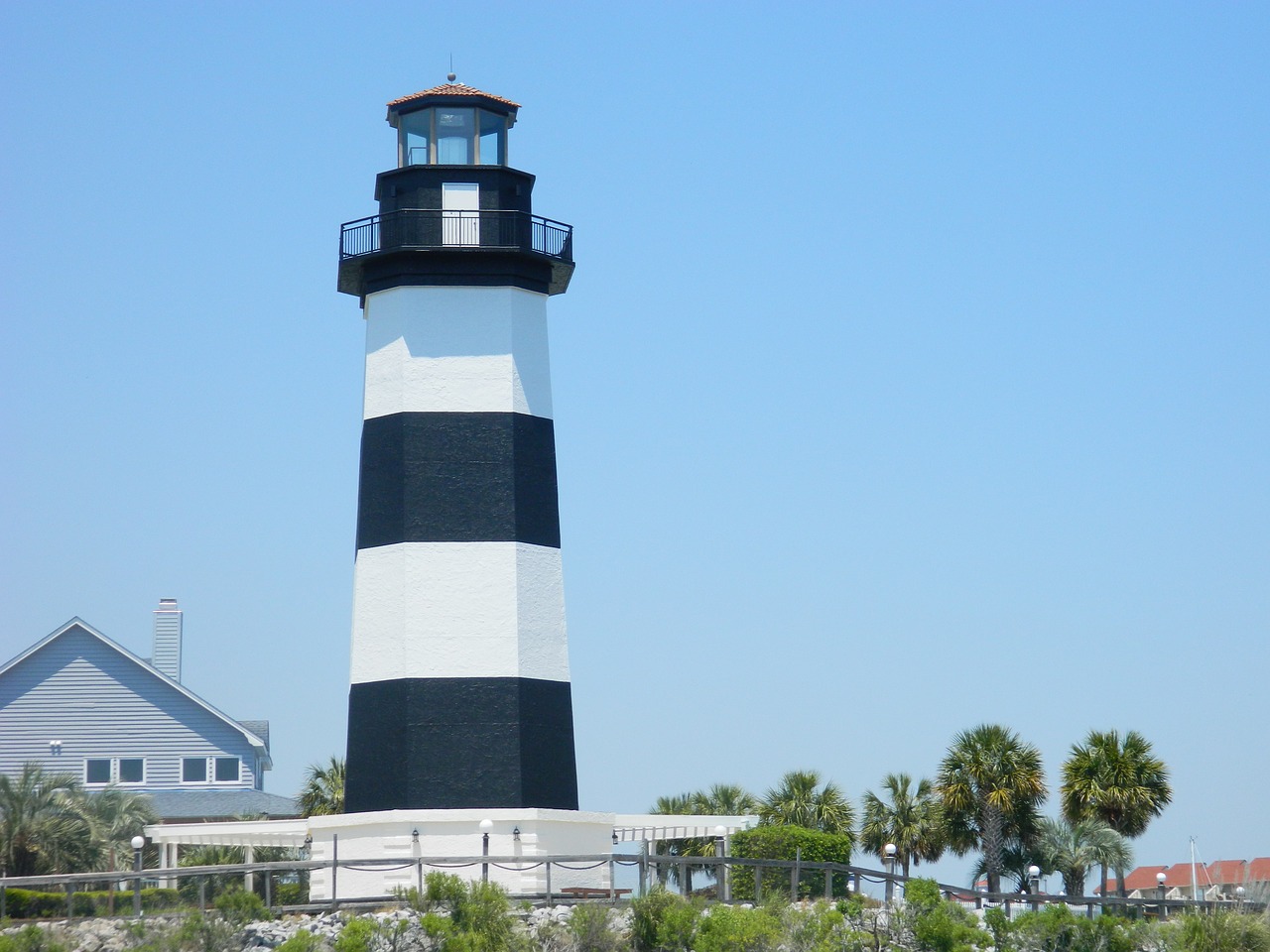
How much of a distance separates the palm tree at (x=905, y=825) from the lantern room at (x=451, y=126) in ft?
62.9

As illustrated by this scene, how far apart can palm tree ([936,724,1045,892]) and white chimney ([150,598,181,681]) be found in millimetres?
23453

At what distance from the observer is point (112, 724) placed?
46.8m

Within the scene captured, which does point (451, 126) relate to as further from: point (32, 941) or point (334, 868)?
point (32, 941)

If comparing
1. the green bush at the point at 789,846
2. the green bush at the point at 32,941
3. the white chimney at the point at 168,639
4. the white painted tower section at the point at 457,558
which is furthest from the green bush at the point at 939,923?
the white chimney at the point at 168,639

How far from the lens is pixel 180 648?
52656 millimetres

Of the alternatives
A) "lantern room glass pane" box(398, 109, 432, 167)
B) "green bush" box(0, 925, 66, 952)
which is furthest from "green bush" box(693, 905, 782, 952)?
"lantern room glass pane" box(398, 109, 432, 167)

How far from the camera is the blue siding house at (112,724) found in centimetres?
4628

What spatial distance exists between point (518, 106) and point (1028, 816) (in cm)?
2001

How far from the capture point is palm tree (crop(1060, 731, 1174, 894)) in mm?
39000

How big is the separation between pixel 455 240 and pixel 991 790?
1841 cm

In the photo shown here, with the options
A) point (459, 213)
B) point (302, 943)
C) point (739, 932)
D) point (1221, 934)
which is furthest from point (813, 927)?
point (459, 213)

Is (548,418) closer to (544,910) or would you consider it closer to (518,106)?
Answer: (518,106)

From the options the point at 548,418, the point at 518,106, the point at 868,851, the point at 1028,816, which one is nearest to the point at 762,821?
the point at 868,851

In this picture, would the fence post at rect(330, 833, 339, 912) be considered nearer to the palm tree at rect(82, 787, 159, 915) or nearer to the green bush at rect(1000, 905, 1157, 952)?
the palm tree at rect(82, 787, 159, 915)
